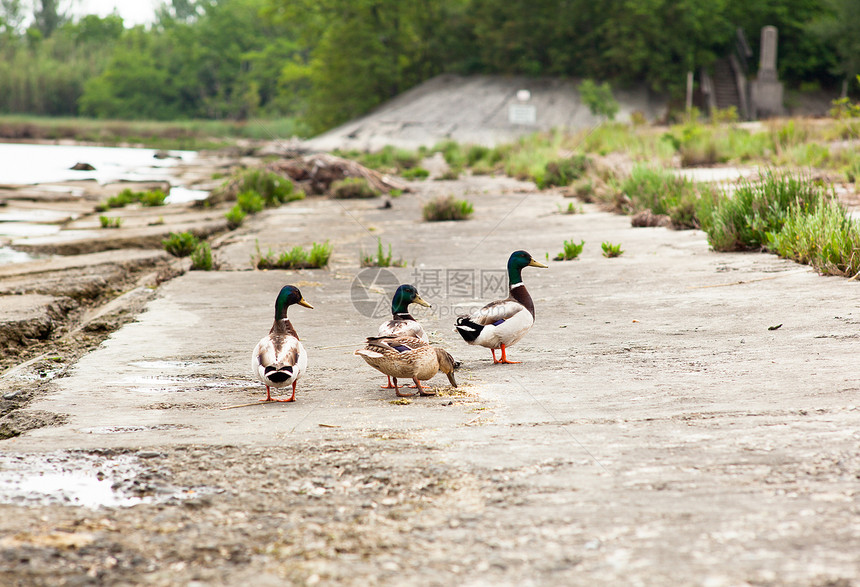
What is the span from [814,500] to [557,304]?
171 inches

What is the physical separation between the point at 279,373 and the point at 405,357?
2.26ft

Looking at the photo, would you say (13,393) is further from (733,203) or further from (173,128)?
(173,128)

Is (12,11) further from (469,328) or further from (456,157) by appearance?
(469,328)

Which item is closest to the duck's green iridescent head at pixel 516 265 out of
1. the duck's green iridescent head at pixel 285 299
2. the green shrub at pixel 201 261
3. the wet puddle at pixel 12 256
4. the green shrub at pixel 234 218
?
the duck's green iridescent head at pixel 285 299

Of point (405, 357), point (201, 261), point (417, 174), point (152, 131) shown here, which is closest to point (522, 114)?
point (417, 174)

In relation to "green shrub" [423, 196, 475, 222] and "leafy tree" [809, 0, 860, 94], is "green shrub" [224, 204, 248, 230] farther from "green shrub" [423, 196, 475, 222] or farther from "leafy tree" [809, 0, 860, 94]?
"leafy tree" [809, 0, 860, 94]

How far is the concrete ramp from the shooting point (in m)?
45.2

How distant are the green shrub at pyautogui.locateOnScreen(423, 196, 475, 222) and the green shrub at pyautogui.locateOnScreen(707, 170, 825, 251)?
5872 mm

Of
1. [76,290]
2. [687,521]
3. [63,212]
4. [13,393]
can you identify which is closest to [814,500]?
[687,521]

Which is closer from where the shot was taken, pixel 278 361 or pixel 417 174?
pixel 278 361

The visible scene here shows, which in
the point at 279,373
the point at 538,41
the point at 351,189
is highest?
the point at 538,41

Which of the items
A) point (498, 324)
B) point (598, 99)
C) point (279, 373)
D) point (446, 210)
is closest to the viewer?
point (279, 373)

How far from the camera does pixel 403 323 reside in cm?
491

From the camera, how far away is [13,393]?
15.3ft
